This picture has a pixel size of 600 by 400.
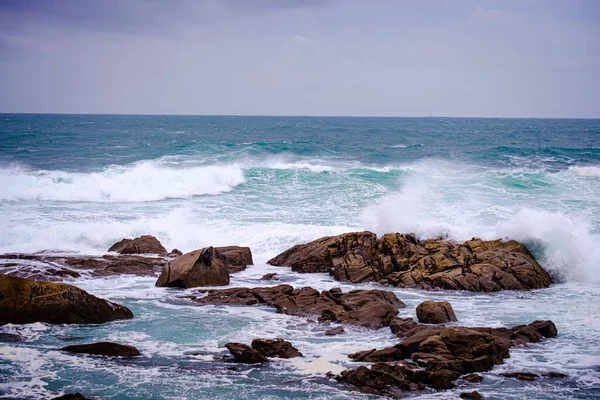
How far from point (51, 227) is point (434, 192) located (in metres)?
16.9

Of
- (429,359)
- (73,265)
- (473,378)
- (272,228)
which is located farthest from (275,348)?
(272,228)

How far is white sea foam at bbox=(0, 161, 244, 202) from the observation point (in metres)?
28.5

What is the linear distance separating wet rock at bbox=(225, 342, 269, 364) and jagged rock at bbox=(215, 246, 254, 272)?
7.14 metres

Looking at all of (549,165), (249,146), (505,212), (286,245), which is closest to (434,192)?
(505,212)

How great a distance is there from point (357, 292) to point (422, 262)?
3.53 m

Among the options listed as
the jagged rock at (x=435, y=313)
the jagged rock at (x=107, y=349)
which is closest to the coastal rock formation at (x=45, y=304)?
the jagged rock at (x=107, y=349)

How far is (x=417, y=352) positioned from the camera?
1023 cm

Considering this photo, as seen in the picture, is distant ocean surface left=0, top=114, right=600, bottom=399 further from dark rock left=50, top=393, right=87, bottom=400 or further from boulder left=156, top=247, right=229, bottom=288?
boulder left=156, top=247, right=229, bottom=288

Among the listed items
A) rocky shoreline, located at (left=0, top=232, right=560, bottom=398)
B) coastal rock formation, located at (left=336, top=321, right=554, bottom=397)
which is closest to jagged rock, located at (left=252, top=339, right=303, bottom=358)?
rocky shoreline, located at (left=0, top=232, right=560, bottom=398)

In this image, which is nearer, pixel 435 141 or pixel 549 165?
pixel 549 165

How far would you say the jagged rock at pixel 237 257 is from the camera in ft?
57.7

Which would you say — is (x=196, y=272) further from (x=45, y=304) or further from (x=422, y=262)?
(x=422, y=262)

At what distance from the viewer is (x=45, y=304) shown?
39.1 ft

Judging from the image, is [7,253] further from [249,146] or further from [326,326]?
[249,146]
